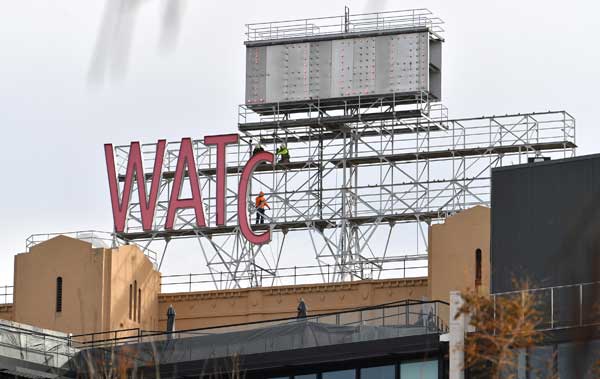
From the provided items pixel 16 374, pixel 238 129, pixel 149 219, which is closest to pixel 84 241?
pixel 149 219

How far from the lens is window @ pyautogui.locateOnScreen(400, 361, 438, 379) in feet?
147

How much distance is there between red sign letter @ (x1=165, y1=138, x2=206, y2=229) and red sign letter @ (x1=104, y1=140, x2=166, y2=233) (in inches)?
35.6

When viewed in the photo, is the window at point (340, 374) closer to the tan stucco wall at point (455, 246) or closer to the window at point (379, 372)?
the window at point (379, 372)

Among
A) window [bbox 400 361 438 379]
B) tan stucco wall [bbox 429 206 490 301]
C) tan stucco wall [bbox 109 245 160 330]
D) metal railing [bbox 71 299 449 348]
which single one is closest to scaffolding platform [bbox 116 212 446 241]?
tan stucco wall [bbox 109 245 160 330]

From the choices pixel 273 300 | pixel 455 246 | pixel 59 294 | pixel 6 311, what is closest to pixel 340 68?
pixel 273 300

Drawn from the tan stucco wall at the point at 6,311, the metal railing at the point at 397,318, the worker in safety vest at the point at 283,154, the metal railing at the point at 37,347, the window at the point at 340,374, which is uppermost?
the worker in safety vest at the point at 283,154

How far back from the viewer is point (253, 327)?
51.6 m

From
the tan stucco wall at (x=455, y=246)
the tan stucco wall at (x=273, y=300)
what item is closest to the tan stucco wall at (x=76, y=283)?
the tan stucco wall at (x=273, y=300)

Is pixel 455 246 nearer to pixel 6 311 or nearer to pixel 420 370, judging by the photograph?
pixel 420 370

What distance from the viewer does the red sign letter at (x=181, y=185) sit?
7262cm

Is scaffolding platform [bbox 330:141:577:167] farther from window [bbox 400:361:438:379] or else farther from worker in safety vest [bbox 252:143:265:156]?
window [bbox 400:361:438:379]

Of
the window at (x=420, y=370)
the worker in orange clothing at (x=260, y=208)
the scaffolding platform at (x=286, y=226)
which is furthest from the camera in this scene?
the worker in orange clothing at (x=260, y=208)

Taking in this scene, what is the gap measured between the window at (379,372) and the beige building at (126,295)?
18453 mm

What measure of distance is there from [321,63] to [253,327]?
83.8 ft
